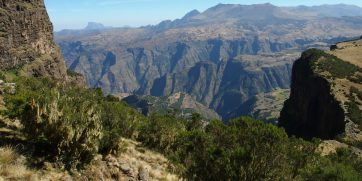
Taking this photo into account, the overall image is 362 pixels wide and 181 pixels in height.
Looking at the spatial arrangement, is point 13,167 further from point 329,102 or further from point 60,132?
point 329,102

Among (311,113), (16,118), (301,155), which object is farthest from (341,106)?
(16,118)

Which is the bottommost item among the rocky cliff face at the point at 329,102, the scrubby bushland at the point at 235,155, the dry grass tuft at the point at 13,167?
the rocky cliff face at the point at 329,102

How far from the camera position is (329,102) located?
521 feet

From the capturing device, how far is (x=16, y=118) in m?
39.0

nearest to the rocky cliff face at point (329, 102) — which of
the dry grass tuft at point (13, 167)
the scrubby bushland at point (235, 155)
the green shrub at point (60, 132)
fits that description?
the scrubby bushland at point (235, 155)

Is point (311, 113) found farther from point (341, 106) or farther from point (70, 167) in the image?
point (70, 167)

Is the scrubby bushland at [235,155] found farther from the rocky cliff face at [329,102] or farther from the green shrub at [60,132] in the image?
the rocky cliff face at [329,102]

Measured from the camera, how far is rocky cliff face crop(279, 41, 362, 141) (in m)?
140

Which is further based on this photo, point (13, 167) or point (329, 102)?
point (329, 102)

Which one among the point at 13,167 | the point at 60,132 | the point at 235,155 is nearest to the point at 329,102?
the point at 235,155

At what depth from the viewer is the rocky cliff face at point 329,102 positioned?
140m

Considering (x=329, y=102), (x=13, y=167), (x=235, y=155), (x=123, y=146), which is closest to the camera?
(x=13, y=167)

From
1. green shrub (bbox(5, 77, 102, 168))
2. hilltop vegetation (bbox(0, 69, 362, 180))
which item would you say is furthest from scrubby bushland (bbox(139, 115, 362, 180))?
green shrub (bbox(5, 77, 102, 168))

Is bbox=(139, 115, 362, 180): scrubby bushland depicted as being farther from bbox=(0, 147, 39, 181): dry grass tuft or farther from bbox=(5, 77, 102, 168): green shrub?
bbox=(0, 147, 39, 181): dry grass tuft
